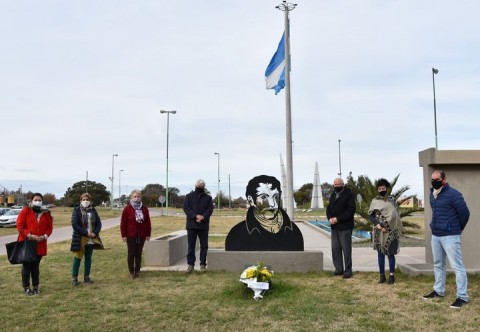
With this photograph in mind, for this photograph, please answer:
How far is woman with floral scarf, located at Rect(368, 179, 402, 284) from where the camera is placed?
743 cm

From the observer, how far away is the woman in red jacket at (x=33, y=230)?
7102 mm

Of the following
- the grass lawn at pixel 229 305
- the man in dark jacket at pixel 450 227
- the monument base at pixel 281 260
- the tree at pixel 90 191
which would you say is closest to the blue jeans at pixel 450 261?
the man in dark jacket at pixel 450 227

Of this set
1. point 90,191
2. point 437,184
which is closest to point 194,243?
point 437,184

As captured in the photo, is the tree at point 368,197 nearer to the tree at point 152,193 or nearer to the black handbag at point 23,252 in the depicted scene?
the black handbag at point 23,252

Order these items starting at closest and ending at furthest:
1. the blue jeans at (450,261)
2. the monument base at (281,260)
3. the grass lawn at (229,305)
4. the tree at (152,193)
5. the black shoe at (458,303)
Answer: the grass lawn at (229,305) < the black shoe at (458,303) < the blue jeans at (450,261) < the monument base at (281,260) < the tree at (152,193)

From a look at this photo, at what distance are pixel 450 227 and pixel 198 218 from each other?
4394mm

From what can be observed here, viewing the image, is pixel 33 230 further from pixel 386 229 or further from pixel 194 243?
pixel 386 229

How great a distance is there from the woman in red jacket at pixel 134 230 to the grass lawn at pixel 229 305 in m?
0.31

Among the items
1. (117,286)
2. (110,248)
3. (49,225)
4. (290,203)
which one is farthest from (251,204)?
(290,203)

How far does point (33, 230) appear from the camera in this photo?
7.14m

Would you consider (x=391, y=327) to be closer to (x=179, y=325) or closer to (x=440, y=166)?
(x=179, y=325)

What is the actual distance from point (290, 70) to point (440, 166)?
902 cm

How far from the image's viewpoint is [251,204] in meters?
9.39

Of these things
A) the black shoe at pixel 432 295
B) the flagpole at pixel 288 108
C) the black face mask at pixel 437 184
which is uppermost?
the flagpole at pixel 288 108
